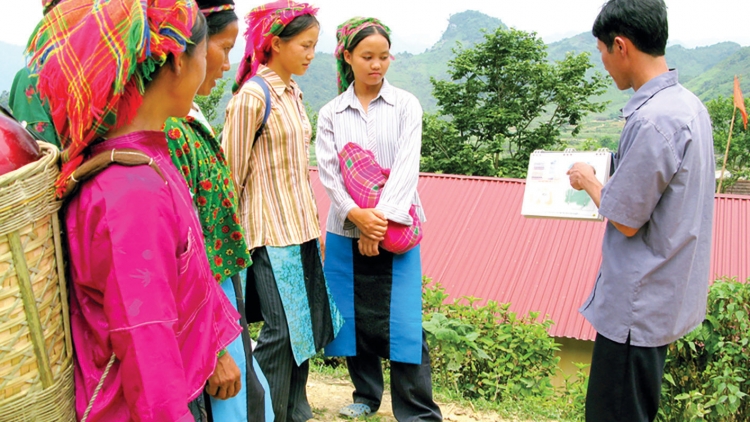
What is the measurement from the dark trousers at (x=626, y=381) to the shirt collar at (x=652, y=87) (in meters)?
0.82

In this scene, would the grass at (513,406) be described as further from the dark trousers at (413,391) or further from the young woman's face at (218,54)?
the young woman's face at (218,54)

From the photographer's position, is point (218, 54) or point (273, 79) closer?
point (218, 54)

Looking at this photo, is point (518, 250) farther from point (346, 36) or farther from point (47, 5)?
point (47, 5)

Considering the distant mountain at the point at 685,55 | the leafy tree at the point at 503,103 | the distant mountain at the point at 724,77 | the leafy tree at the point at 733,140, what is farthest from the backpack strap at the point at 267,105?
the distant mountain at the point at 685,55

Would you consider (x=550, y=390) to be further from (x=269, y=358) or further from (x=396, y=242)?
(x=269, y=358)

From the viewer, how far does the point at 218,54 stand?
6.48ft

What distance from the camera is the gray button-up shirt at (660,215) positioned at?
2.07 m

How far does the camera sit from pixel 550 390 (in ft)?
11.9

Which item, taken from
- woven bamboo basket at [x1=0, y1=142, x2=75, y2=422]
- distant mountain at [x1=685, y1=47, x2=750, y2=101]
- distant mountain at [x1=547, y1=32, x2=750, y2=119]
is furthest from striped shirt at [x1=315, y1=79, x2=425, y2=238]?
distant mountain at [x1=547, y1=32, x2=750, y2=119]

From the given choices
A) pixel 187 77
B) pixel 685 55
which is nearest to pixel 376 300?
pixel 187 77

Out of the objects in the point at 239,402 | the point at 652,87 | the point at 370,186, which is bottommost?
the point at 239,402

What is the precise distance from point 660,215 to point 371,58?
4.77 ft

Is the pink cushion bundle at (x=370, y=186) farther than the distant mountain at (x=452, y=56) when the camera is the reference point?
No

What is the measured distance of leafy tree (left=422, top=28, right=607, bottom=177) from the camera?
92.6 feet
